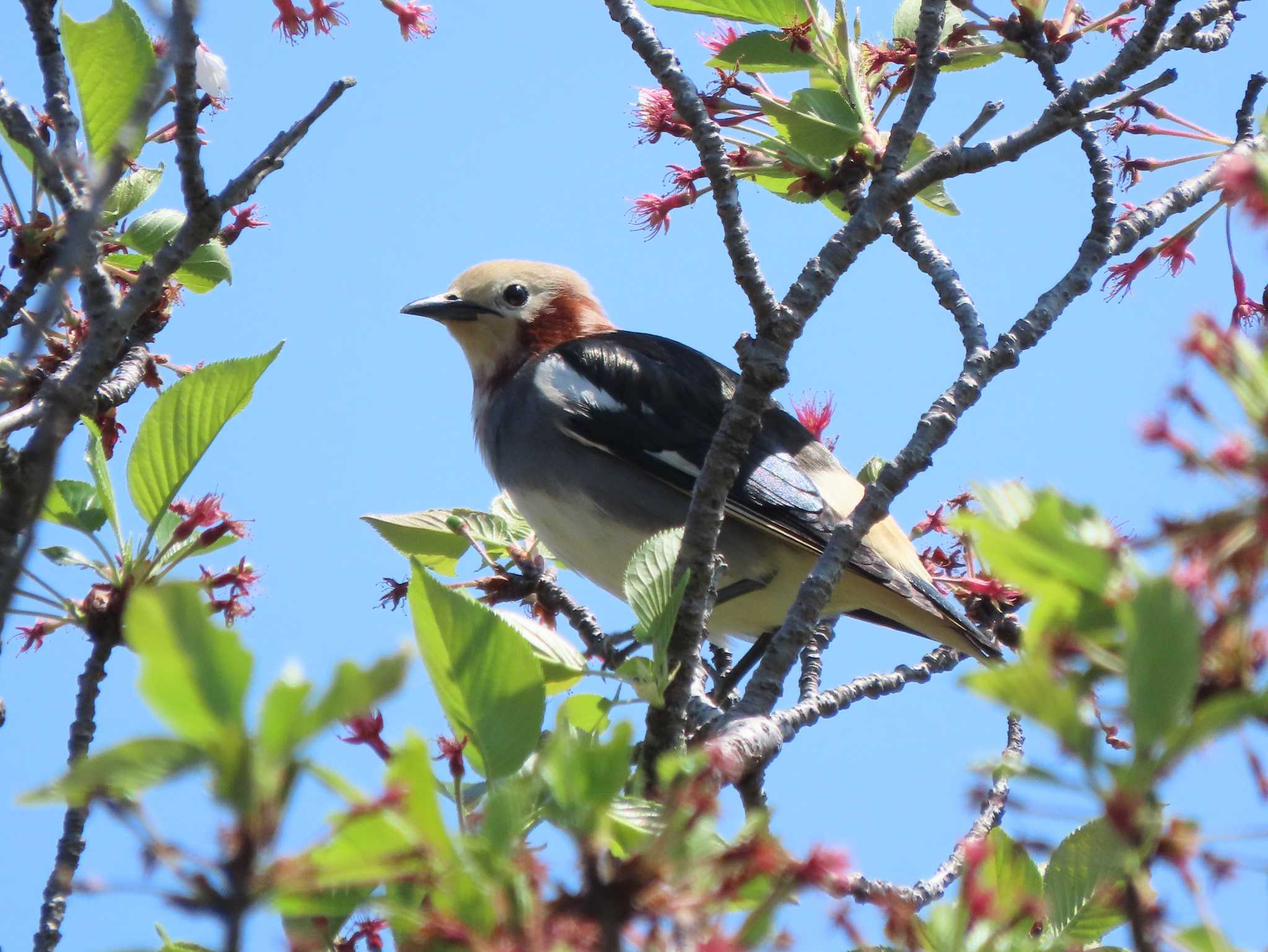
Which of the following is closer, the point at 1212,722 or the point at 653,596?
the point at 1212,722

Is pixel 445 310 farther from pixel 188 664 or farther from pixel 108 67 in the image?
pixel 188 664

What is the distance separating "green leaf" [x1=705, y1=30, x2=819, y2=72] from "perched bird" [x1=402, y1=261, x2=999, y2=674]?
2391 millimetres

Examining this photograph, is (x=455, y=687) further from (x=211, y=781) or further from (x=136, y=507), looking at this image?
(x=136, y=507)

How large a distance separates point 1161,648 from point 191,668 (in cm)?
96

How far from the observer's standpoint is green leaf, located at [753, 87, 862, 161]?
498 centimetres

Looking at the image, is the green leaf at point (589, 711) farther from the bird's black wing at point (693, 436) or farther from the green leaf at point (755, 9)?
the bird's black wing at point (693, 436)

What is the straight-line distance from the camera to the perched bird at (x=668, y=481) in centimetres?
689

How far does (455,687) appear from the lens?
2369 millimetres

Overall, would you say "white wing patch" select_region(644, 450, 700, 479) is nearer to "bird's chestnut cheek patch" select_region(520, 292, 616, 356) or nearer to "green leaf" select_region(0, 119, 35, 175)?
"bird's chestnut cheek patch" select_region(520, 292, 616, 356)

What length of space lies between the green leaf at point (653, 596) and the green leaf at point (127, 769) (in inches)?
66.2

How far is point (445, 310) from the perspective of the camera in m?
8.58

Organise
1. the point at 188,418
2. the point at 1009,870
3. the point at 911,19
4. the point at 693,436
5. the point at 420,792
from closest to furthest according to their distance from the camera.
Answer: the point at 420,792
the point at 1009,870
the point at 188,418
the point at 911,19
the point at 693,436

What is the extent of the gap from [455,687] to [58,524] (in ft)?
7.42

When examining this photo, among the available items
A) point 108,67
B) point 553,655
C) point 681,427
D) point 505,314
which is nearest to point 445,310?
point 505,314
